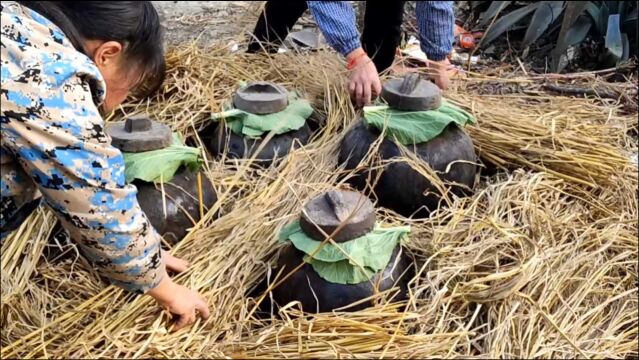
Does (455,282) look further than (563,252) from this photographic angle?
No

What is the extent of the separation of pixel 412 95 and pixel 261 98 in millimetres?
500

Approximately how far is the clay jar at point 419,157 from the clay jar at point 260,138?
24 centimetres

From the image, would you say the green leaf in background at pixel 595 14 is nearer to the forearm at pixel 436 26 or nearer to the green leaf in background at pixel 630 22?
the green leaf in background at pixel 630 22

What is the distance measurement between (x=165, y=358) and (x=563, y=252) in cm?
109

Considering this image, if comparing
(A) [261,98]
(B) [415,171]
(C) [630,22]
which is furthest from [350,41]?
(C) [630,22]

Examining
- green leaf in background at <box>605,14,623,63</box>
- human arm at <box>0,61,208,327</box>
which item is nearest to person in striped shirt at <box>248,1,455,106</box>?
human arm at <box>0,61,208,327</box>

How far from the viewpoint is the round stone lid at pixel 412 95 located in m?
2.25

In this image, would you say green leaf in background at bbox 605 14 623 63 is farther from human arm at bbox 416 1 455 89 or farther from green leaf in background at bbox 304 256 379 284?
green leaf in background at bbox 304 256 379 284

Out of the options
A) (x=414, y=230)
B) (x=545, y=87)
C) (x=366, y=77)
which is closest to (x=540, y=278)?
(x=414, y=230)

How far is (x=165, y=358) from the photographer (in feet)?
5.47

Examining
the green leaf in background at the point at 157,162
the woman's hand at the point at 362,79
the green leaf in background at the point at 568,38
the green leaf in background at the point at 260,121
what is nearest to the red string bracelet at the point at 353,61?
the woman's hand at the point at 362,79

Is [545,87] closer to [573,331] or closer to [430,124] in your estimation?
[430,124]

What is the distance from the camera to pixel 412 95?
2254 millimetres

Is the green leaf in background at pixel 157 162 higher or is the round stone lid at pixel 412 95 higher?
the round stone lid at pixel 412 95
